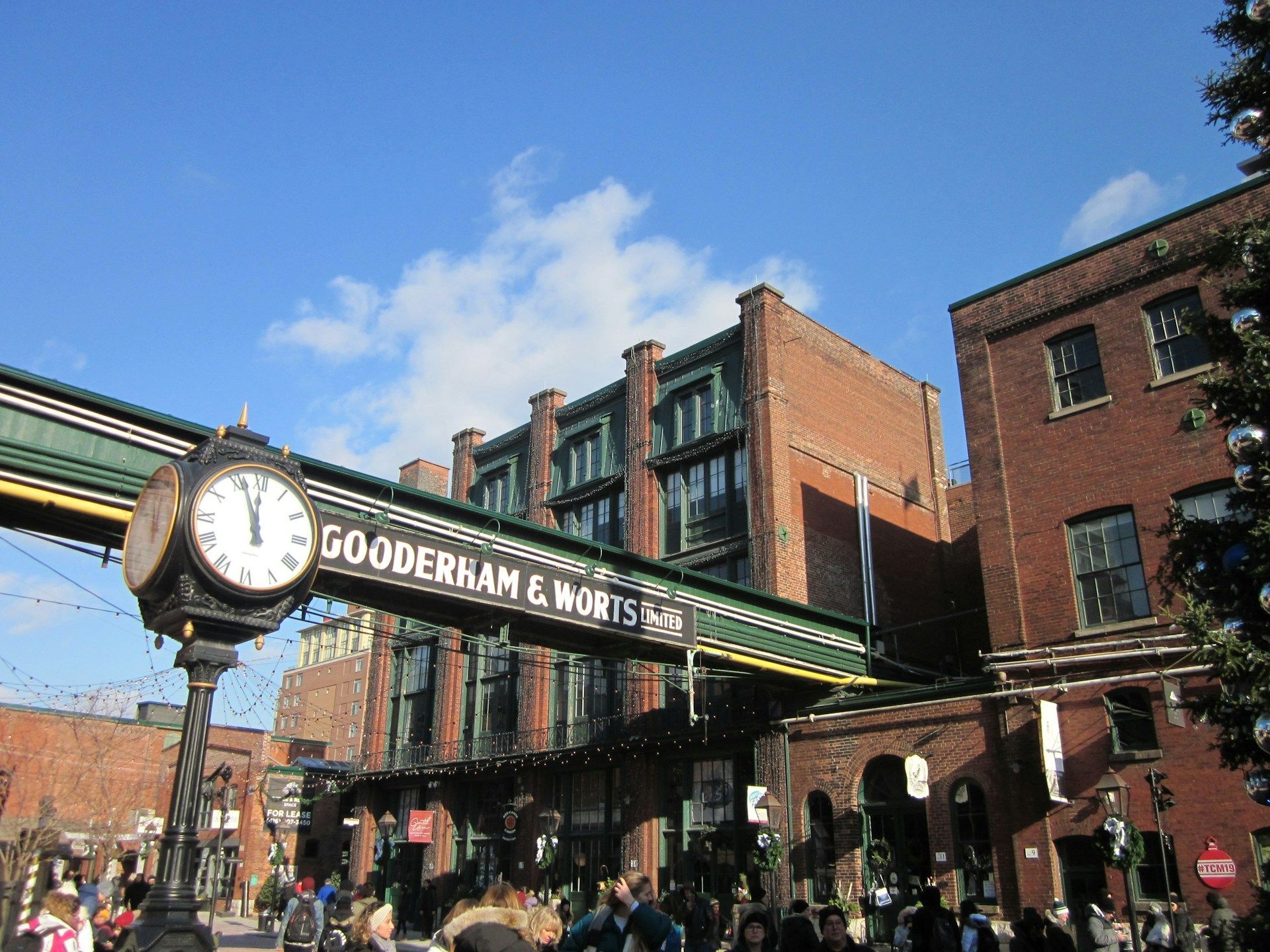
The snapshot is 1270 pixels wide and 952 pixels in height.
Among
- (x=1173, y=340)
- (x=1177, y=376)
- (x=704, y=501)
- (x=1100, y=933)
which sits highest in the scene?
(x=704, y=501)

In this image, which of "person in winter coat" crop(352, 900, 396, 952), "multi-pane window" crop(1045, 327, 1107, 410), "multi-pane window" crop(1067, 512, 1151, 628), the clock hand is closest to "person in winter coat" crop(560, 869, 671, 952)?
"person in winter coat" crop(352, 900, 396, 952)

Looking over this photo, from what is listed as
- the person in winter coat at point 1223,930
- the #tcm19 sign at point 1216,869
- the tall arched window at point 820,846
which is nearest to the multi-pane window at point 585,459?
the tall arched window at point 820,846

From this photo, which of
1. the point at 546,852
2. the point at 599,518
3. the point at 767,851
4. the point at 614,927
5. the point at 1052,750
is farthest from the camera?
the point at 599,518

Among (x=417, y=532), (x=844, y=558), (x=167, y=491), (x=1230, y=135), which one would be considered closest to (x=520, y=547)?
(x=417, y=532)

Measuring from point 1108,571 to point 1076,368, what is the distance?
450 cm

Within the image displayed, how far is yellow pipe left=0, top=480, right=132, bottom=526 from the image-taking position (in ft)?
38.0

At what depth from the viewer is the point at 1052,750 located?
61.5 ft

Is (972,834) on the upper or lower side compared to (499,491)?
lower

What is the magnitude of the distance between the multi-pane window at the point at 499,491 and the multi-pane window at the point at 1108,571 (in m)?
22.7

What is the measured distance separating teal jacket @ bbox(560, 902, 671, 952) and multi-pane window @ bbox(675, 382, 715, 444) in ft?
82.2

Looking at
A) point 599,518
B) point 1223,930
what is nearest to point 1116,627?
point 1223,930

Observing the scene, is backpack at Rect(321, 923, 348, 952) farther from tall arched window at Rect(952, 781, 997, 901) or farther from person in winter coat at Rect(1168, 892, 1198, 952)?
tall arched window at Rect(952, 781, 997, 901)

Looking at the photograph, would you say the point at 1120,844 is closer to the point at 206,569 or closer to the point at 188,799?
the point at 188,799

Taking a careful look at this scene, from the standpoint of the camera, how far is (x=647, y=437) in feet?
107
